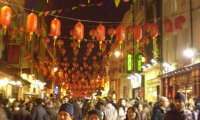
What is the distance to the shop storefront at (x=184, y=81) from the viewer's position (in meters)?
25.0

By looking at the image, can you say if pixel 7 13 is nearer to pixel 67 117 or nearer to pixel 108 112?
pixel 108 112

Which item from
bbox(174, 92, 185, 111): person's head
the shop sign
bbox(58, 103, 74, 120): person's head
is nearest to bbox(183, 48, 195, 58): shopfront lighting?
the shop sign

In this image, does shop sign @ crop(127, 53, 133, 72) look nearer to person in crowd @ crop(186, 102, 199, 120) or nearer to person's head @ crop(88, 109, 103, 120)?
person in crowd @ crop(186, 102, 199, 120)

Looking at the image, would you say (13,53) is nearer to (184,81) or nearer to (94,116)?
(184,81)

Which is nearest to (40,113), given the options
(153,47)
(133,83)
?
(153,47)

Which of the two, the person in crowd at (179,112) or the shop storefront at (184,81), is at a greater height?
the shop storefront at (184,81)

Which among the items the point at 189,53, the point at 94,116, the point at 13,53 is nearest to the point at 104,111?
the point at 94,116

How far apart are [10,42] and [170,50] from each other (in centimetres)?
1325

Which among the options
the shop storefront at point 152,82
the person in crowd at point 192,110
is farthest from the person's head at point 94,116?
the shop storefront at point 152,82

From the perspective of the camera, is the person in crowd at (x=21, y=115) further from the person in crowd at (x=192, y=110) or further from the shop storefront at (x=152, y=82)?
the shop storefront at (x=152, y=82)

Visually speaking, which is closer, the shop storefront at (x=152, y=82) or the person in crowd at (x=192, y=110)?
the person in crowd at (x=192, y=110)

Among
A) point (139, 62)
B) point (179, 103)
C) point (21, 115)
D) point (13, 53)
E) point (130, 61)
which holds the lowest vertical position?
point (21, 115)

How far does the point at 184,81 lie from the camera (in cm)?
2778

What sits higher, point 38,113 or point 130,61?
point 130,61
